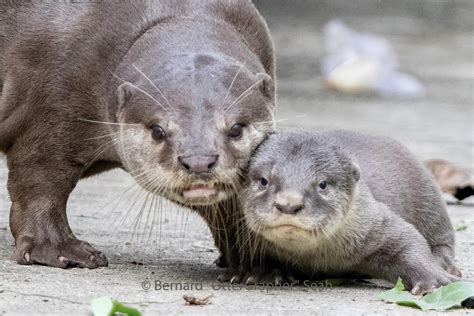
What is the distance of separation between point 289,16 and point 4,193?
899 cm

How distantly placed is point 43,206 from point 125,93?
0.74m

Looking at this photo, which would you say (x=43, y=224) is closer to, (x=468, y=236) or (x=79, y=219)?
(x=79, y=219)

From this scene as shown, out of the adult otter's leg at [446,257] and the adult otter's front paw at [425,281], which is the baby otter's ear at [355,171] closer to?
the adult otter's front paw at [425,281]

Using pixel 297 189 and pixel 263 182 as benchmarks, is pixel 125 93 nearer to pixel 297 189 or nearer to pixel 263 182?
pixel 263 182

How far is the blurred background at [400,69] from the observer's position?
33.2 feet

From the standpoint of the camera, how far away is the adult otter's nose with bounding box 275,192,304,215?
15.0 feet

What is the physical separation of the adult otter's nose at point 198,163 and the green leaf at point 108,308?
61 cm

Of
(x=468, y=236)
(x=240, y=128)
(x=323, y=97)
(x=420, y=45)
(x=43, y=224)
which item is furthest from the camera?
(x=420, y=45)

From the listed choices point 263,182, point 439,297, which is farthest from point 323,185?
point 439,297

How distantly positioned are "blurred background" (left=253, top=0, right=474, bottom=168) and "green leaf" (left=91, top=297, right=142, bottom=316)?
4.18m

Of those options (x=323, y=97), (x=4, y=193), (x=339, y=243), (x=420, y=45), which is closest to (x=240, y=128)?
(x=339, y=243)

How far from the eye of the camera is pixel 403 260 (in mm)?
4930

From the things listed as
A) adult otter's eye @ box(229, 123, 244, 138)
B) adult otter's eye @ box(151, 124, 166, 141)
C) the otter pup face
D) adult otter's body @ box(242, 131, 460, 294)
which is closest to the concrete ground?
adult otter's body @ box(242, 131, 460, 294)

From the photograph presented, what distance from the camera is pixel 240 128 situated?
4.79 metres
